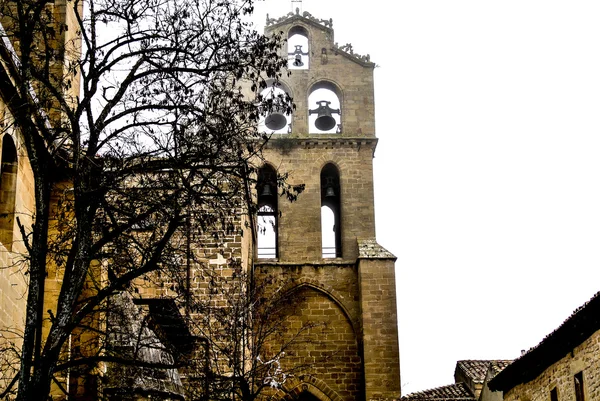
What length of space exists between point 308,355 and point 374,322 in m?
2.03

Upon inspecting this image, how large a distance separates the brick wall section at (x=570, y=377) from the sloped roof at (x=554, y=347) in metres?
0.10

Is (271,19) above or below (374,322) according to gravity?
above

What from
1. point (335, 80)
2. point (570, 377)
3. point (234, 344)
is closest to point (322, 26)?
point (335, 80)

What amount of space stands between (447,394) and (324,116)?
8.48 metres

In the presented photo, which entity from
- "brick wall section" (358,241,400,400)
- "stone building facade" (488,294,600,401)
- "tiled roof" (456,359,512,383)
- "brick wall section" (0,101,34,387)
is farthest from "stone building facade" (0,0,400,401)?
"brick wall section" (0,101,34,387)

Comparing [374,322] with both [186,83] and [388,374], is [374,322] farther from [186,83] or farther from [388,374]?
[186,83]

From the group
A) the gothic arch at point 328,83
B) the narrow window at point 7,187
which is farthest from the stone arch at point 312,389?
the narrow window at point 7,187

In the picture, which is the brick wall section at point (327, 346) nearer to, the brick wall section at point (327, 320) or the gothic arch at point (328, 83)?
the brick wall section at point (327, 320)

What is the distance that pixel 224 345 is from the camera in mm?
19984

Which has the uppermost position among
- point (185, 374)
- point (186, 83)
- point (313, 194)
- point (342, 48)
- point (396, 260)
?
point (342, 48)

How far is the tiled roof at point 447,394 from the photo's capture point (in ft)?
95.2

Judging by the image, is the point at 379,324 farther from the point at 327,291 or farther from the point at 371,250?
the point at 371,250

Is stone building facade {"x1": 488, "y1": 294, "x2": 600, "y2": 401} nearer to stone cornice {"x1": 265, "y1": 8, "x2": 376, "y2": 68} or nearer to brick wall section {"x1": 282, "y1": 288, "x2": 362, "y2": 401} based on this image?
brick wall section {"x1": 282, "y1": 288, "x2": 362, "y2": 401}

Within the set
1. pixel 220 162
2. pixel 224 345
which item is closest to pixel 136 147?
pixel 220 162
